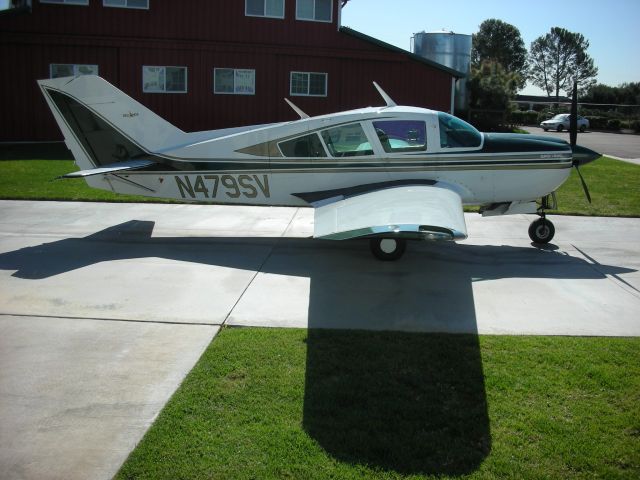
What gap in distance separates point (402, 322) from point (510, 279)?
8.01 feet

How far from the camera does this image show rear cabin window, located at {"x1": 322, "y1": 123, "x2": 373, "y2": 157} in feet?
32.0

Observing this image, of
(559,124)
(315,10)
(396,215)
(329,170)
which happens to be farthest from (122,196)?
(559,124)

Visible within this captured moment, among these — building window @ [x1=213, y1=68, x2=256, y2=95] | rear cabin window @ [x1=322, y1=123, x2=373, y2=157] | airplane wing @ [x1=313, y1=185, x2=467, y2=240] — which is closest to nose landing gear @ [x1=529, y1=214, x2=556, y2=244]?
airplane wing @ [x1=313, y1=185, x2=467, y2=240]

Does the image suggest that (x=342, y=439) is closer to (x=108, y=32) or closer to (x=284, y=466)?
(x=284, y=466)

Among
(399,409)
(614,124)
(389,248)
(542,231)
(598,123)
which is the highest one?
(598,123)

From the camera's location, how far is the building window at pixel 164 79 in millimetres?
26062

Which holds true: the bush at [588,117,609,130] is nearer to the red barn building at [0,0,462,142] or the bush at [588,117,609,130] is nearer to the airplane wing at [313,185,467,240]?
the red barn building at [0,0,462,142]

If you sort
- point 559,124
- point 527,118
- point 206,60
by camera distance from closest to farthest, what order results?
point 206,60 → point 559,124 → point 527,118

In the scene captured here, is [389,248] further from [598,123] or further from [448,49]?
[598,123]

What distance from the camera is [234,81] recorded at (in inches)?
1053

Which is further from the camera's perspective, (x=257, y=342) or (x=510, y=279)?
(x=510, y=279)

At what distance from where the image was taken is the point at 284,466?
4.17m

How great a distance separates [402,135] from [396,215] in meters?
2.75

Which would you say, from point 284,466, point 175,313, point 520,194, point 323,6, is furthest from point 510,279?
point 323,6
